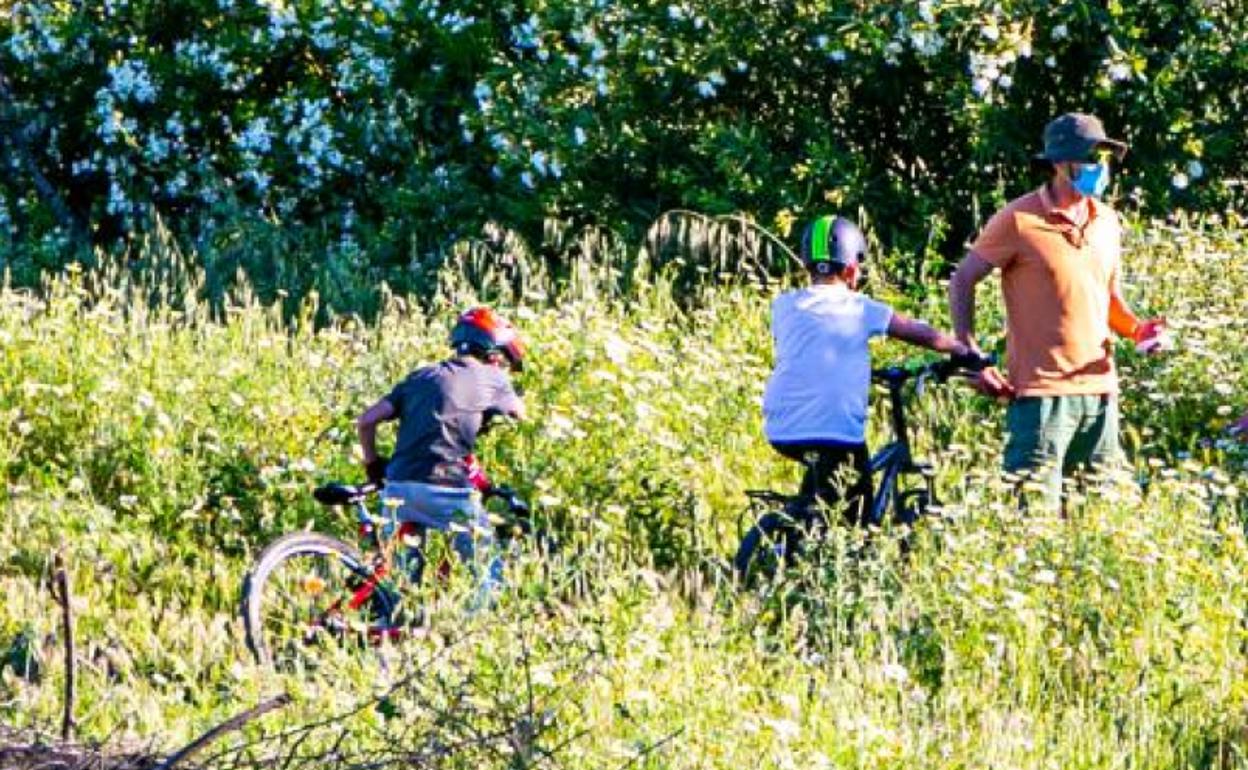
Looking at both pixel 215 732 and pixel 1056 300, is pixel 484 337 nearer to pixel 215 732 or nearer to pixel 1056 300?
pixel 1056 300

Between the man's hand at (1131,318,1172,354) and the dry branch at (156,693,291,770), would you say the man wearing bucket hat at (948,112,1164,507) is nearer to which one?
the man's hand at (1131,318,1172,354)

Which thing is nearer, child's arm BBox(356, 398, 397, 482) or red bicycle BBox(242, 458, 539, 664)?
red bicycle BBox(242, 458, 539, 664)

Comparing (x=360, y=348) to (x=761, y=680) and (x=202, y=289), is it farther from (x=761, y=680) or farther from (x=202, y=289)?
(x=761, y=680)

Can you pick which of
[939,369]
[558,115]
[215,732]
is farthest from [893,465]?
[558,115]

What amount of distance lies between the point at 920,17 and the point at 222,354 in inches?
132

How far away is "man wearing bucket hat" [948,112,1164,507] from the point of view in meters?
8.83

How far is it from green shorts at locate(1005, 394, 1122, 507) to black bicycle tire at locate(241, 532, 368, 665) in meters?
2.11

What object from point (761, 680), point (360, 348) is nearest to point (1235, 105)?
point (360, 348)

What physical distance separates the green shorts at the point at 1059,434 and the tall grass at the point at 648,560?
0.20 meters

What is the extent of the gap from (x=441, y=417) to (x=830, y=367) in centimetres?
120

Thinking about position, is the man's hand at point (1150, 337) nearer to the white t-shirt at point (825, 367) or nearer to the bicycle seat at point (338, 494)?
the white t-shirt at point (825, 367)

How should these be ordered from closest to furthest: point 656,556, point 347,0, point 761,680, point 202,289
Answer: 1. point 761,680
2. point 656,556
3. point 202,289
4. point 347,0

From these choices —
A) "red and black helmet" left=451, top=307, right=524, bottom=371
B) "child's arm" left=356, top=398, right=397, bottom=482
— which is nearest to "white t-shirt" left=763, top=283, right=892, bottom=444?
"red and black helmet" left=451, top=307, right=524, bottom=371

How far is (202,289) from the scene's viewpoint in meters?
14.2
